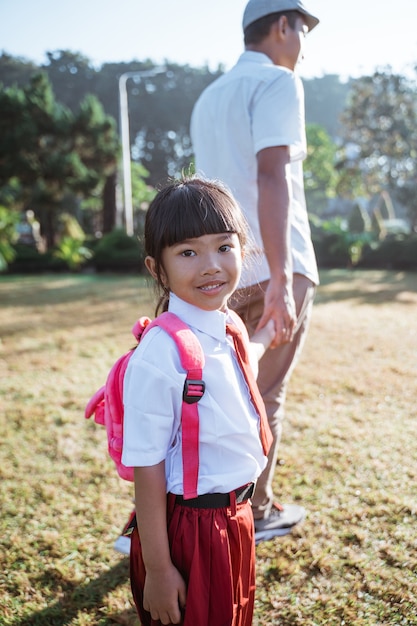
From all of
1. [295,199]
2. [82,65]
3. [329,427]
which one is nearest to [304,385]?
[329,427]

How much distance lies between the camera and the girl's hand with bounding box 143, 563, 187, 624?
47.6 inches

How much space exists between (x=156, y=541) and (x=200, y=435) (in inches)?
10.0

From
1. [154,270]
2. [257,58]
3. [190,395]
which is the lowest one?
[190,395]

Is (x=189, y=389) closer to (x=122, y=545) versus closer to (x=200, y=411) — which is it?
(x=200, y=411)

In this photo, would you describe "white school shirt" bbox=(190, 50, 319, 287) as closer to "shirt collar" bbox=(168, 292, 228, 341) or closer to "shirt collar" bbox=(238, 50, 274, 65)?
"shirt collar" bbox=(238, 50, 274, 65)

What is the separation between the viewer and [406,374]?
173 inches

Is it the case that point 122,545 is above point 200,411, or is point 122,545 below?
below

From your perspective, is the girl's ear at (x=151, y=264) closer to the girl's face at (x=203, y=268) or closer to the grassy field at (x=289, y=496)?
the girl's face at (x=203, y=268)

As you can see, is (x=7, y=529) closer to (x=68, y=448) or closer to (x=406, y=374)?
(x=68, y=448)

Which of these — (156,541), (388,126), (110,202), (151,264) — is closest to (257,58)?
(151,264)

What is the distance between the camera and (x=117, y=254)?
50.4 ft

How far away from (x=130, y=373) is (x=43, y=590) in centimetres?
122

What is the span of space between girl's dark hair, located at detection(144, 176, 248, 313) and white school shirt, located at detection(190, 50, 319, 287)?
1.70 feet

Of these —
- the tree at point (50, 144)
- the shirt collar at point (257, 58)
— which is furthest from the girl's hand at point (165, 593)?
the tree at point (50, 144)
